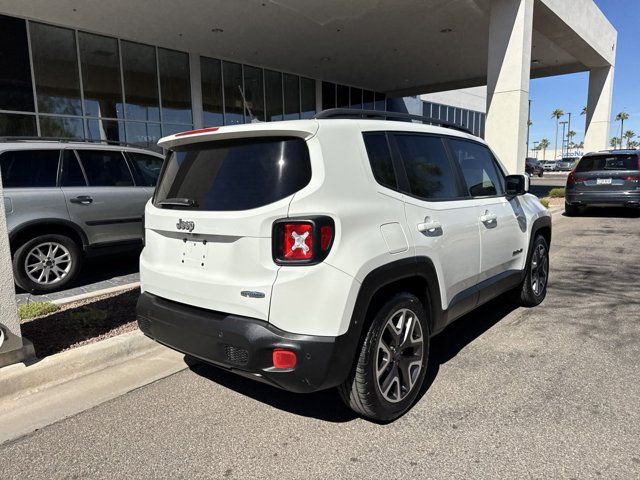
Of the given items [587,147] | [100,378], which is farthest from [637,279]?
[587,147]

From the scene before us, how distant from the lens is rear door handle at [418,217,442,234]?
304 centimetres

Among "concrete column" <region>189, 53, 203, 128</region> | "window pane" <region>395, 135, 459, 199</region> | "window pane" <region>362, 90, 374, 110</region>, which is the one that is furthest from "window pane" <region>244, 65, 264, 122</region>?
"window pane" <region>395, 135, 459, 199</region>

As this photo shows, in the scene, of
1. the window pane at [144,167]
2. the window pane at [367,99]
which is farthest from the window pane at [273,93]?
the window pane at [144,167]

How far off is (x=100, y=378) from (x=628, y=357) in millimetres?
4210

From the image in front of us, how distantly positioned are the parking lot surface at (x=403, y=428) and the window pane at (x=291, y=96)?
57.3ft

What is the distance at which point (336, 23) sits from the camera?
518 inches

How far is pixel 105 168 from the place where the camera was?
6168 millimetres

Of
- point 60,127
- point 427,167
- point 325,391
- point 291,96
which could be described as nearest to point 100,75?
point 60,127

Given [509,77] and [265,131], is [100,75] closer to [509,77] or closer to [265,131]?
[509,77]

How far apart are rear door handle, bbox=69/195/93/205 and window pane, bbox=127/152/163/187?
0.74 metres

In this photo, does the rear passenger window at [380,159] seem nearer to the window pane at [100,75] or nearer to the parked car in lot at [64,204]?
the parked car in lot at [64,204]

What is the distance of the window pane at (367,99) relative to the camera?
79.8ft

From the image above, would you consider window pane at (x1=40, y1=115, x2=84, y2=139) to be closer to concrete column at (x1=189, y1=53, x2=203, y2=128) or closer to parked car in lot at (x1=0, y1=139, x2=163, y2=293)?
concrete column at (x1=189, y1=53, x2=203, y2=128)

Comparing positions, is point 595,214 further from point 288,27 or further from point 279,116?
point 279,116
